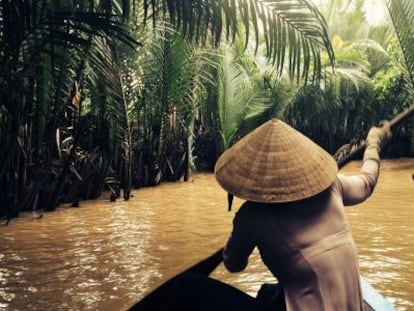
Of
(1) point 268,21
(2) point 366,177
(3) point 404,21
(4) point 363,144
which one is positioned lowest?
(2) point 366,177

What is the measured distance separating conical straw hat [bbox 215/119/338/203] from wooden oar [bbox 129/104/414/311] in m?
0.35

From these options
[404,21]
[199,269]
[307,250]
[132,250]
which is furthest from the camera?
[404,21]

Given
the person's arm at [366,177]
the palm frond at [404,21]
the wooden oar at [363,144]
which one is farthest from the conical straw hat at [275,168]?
the palm frond at [404,21]

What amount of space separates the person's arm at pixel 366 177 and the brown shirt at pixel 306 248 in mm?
143

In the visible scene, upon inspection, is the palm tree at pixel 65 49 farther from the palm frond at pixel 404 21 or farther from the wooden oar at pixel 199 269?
the palm frond at pixel 404 21

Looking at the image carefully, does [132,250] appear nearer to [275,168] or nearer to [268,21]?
[268,21]

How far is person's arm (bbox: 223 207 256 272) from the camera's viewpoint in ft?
5.38

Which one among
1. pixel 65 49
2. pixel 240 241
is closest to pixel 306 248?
pixel 240 241

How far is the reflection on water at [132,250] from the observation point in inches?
140

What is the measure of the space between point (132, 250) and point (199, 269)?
2.84 metres

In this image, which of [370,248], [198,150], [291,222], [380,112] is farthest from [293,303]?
[380,112]

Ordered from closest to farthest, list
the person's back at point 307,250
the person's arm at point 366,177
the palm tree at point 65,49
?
the person's back at point 307,250, the person's arm at point 366,177, the palm tree at point 65,49

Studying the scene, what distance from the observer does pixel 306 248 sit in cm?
161

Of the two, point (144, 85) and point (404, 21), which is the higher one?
point (404, 21)
